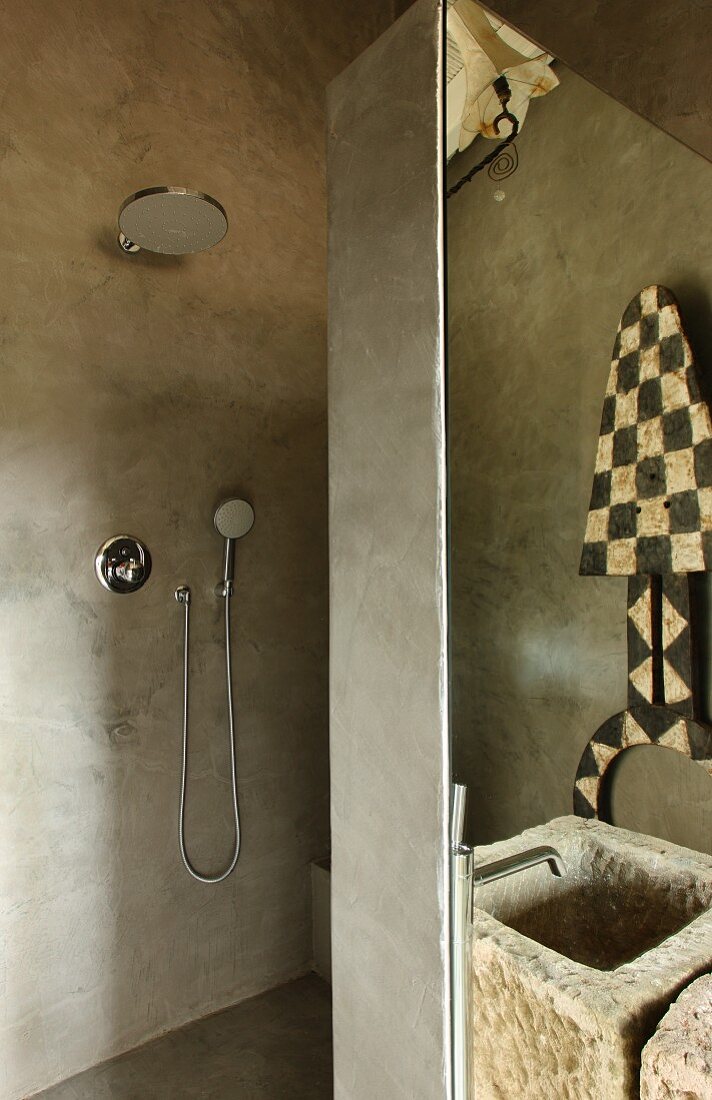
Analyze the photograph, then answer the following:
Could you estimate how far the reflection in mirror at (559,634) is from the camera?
0.83m

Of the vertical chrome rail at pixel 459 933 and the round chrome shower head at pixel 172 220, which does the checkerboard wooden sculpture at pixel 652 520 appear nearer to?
the vertical chrome rail at pixel 459 933

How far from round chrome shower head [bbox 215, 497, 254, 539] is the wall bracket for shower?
215 mm

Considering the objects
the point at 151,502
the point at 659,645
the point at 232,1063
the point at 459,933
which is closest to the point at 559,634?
the point at 659,645

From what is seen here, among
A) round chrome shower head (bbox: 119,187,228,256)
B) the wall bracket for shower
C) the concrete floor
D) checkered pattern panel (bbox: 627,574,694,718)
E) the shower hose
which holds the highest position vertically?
round chrome shower head (bbox: 119,187,228,256)

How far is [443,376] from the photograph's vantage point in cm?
79

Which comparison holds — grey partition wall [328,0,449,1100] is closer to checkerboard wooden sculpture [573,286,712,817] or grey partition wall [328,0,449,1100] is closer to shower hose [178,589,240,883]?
checkerboard wooden sculpture [573,286,712,817]

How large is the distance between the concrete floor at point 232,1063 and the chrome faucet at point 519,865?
1.18m

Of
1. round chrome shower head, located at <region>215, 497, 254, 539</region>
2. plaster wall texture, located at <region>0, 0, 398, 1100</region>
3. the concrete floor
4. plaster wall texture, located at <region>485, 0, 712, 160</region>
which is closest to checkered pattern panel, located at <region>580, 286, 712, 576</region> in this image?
plaster wall texture, located at <region>485, 0, 712, 160</region>

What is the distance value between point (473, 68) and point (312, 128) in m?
→ 1.61

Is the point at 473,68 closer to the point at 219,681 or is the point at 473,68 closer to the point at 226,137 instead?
the point at 226,137

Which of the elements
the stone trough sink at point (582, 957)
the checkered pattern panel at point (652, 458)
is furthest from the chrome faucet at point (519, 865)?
the checkered pattern panel at point (652, 458)

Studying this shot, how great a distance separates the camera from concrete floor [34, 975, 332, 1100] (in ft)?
5.54

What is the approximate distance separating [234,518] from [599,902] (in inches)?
52.6

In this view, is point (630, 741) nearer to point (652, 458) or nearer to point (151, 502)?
point (652, 458)
